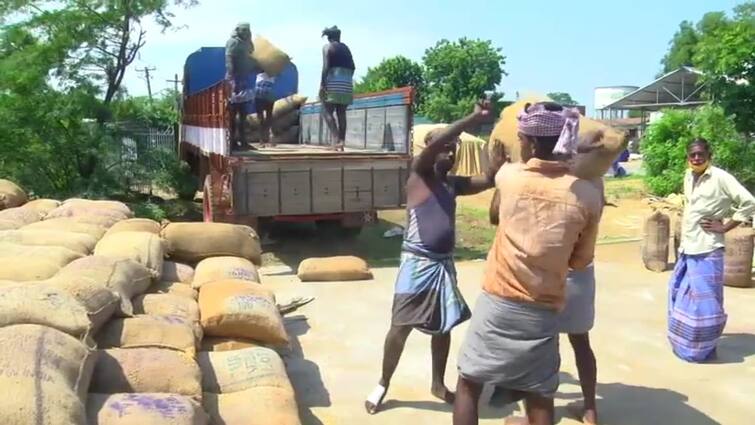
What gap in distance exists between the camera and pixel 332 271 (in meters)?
7.35

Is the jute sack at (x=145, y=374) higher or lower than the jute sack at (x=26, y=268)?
lower

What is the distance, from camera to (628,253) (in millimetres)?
9398

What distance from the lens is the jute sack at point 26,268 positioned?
3.87 meters

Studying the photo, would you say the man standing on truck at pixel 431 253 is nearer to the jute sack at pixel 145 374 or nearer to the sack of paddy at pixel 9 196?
the jute sack at pixel 145 374

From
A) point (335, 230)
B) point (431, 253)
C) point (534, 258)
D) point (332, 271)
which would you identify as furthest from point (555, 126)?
point (335, 230)

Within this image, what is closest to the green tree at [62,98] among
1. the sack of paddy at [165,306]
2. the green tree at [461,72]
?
the sack of paddy at [165,306]

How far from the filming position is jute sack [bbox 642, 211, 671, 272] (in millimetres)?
8016

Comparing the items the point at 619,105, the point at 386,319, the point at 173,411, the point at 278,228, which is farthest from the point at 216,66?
the point at 619,105

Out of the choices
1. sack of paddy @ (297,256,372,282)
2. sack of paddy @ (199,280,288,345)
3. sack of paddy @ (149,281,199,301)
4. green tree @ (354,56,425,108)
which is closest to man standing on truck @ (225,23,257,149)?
sack of paddy @ (297,256,372,282)

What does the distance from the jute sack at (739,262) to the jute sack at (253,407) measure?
207 inches

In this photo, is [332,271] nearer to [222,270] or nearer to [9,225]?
[222,270]

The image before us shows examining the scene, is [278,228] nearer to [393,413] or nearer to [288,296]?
[288,296]

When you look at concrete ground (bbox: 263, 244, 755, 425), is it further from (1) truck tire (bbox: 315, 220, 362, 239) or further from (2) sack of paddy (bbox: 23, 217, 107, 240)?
(1) truck tire (bbox: 315, 220, 362, 239)

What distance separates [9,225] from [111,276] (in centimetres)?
201
